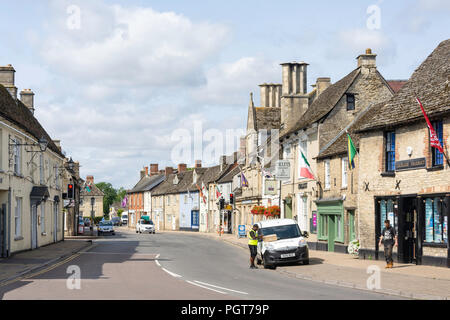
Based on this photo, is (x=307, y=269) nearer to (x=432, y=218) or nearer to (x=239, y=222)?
(x=432, y=218)

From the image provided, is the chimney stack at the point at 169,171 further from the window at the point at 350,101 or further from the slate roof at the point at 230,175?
the window at the point at 350,101

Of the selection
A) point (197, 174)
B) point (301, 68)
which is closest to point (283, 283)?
point (301, 68)

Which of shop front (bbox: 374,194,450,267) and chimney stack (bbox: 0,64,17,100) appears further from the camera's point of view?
chimney stack (bbox: 0,64,17,100)

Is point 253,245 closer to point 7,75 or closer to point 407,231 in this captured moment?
point 407,231

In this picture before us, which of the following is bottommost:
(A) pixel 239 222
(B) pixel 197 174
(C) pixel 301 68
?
(A) pixel 239 222

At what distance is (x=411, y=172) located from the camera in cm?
2505

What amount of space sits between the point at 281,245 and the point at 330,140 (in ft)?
44.0

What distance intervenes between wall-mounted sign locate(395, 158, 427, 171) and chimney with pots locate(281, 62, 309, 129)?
2067cm

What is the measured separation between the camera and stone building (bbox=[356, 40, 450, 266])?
2320cm

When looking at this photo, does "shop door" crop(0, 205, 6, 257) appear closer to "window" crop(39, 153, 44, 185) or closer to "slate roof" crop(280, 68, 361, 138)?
"window" crop(39, 153, 44, 185)

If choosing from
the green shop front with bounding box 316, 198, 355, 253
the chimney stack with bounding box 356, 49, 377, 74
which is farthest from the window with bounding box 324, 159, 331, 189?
the chimney stack with bounding box 356, 49, 377, 74

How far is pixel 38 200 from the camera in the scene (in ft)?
115

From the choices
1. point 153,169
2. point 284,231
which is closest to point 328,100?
point 284,231

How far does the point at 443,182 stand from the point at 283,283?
7.93 m
